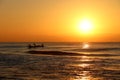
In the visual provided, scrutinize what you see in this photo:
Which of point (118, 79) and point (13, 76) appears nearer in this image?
point (118, 79)

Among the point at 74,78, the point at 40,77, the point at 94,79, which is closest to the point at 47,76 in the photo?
the point at 40,77

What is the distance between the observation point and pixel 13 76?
2814cm

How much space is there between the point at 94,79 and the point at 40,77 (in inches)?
191

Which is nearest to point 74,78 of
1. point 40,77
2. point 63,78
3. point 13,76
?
point 63,78

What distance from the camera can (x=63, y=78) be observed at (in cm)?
2709

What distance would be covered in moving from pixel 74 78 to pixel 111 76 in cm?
357

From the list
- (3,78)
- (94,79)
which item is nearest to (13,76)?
(3,78)

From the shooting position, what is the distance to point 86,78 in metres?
27.2

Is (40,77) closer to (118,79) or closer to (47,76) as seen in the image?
(47,76)

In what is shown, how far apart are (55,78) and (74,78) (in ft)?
5.55

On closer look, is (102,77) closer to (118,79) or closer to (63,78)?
(118,79)

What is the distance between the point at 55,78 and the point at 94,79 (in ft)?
11.3

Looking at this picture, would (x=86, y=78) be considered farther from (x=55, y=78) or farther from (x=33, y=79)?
(x=33, y=79)

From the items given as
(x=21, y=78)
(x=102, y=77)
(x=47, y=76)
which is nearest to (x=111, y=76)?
(x=102, y=77)
